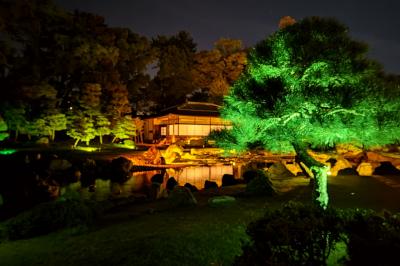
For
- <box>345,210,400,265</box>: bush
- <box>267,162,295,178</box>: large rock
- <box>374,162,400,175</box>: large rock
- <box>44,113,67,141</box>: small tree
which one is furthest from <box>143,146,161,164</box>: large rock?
<box>345,210,400,265</box>: bush

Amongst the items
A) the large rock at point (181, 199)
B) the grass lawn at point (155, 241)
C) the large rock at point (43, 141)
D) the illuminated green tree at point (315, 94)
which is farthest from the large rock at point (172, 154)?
the illuminated green tree at point (315, 94)

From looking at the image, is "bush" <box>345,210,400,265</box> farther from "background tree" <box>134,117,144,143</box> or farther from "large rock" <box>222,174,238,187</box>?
"background tree" <box>134,117,144,143</box>

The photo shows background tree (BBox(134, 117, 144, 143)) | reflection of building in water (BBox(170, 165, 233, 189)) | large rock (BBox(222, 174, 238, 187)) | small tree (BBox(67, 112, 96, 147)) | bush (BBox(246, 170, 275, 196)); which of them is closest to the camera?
bush (BBox(246, 170, 275, 196))

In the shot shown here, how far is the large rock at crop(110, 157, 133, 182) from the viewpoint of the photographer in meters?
20.4

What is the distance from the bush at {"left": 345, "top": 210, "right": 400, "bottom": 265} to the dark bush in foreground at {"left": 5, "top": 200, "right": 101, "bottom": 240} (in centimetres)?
625

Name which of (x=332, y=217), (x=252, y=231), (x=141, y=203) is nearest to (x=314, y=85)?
(x=332, y=217)

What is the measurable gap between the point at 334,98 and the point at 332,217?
107 inches

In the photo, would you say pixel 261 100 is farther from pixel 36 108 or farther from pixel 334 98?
pixel 36 108

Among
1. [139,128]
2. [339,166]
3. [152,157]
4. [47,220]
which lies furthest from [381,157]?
[139,128]

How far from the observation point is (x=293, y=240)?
3.50m

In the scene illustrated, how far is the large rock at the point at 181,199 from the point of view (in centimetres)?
998

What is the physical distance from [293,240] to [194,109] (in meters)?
32.4

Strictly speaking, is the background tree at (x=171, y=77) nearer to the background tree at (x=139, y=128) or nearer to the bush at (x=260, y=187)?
the background tree at (x=139, y=128)

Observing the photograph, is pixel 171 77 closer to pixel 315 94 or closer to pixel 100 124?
pixel 100 124
